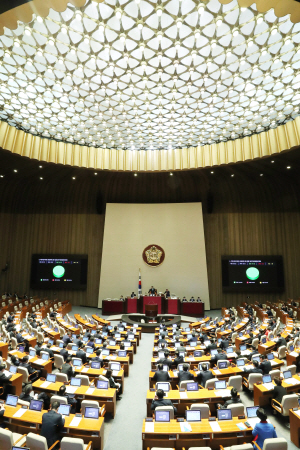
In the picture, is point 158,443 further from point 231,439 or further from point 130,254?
point 130,254

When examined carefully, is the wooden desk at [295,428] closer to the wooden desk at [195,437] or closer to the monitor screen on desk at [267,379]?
the wooden desk at [195,437]

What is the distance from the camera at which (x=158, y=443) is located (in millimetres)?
5398

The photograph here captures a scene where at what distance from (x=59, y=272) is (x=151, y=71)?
18534mm

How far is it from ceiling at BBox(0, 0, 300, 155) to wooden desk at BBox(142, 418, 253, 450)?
12376 millimetres

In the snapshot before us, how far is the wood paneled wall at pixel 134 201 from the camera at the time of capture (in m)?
24.1

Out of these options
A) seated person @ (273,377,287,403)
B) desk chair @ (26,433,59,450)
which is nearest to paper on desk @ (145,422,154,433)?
desk chair @ (26,433,59,450)

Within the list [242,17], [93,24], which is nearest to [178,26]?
[242,17]

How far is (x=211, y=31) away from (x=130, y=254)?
694 inches

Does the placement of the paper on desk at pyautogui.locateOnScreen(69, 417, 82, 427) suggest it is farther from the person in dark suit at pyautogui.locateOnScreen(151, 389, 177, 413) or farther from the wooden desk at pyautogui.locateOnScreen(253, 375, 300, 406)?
the wooden desk at pyautogui.locateOnScreen(253, 375, 300, 406)

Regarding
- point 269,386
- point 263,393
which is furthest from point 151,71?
point 263,393

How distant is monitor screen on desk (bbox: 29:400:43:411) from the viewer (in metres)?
6.20

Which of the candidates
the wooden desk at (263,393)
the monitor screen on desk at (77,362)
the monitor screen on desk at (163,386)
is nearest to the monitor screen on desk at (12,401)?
the monitor screen on desk at (77,362)

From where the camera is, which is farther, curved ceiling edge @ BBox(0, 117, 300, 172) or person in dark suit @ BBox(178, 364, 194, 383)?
curved ceiling edge @ BBox(0, 117, 300, 172)

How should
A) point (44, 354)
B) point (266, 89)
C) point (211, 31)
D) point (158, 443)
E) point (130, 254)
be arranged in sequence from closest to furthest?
A: point (158, 443), point (44, 354), point (211, 31), point (266, 89), point (130, 254)
